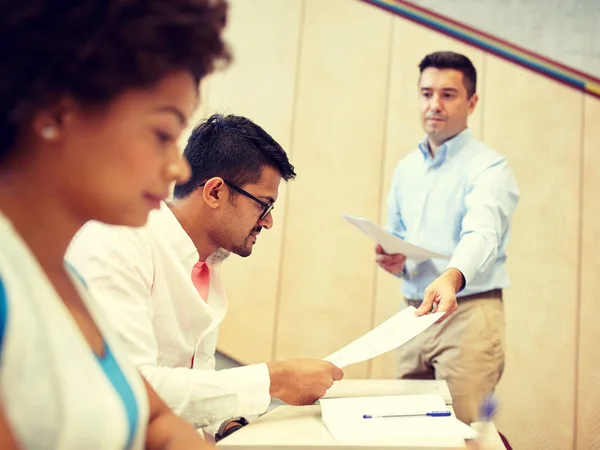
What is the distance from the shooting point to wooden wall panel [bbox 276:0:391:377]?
304 centimetres

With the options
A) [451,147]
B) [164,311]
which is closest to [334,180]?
[451,147]

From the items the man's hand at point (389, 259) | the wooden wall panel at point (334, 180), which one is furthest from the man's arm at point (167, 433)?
the wooden wall panel at point (334, 180)

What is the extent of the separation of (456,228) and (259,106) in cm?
130

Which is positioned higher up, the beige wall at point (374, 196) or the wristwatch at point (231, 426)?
the beige wall at point (374, 196)

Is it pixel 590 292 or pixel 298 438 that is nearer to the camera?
pixel 298 438

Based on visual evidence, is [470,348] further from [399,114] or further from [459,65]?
[399,114]

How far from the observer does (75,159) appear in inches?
23.9

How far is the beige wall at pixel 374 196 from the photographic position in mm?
2842

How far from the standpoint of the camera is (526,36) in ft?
9.64

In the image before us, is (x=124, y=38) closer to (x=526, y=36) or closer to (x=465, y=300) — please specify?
(x=465, y=300)

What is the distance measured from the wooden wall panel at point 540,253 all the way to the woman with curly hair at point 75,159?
246 cm

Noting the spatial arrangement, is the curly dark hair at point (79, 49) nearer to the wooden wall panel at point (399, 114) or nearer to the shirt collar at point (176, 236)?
the shirt collar at point (176, 236)

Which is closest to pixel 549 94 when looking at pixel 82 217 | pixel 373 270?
pixel 373 270

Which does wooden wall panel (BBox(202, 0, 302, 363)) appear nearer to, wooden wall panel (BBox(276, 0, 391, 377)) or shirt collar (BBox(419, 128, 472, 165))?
wooden wall panel (BBox(276, 0, 391, 377))
